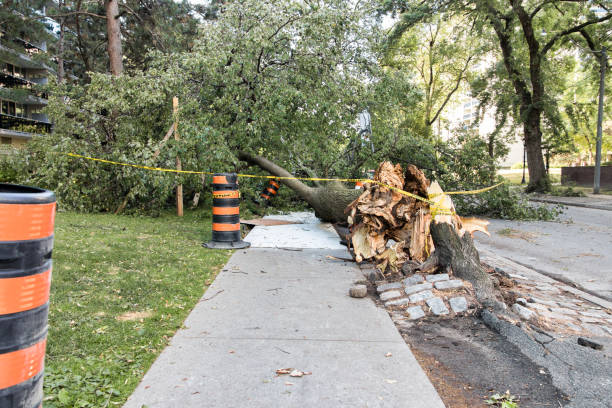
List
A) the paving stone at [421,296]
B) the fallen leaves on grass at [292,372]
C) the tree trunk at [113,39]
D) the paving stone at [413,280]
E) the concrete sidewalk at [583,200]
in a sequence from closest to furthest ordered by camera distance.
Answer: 1. the fallen leaves on grass at [292,372]
2. the paving stone at [421,296]
3. the paving stone at [413,280]
4. the tree trunk at [113,39]
5. the concrete sidewalk at [583,200]

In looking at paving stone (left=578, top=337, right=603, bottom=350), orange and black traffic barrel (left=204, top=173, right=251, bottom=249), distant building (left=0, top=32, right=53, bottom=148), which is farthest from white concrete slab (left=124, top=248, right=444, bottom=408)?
distant building (left=0, top=32, right=53, bottom=148)

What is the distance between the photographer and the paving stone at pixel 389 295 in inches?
187

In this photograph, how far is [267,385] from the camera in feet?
9.07

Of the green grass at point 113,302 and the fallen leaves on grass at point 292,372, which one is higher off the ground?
the green grass at point 113,302

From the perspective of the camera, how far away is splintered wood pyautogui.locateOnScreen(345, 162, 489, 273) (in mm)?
5801

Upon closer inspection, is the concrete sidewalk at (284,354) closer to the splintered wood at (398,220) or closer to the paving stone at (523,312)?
the splintered wood at (398,220)

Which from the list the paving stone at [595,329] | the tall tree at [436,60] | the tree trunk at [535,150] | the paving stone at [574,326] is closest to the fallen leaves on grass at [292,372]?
the paving stone at [574,326]

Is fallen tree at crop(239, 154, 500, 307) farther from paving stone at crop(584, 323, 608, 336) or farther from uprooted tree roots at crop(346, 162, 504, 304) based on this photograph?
paving stone at crop(584, 323, 608, 336)

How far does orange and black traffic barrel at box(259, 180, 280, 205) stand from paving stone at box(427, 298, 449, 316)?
847 cm

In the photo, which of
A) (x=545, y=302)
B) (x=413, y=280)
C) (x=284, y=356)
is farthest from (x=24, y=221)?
(x=545, y=302)

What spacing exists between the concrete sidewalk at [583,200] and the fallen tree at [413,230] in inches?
495

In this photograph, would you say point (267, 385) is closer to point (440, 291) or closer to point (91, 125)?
point (440, 291)

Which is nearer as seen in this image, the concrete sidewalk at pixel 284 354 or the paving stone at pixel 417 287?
the concrete sidewalk at pixel 284 354

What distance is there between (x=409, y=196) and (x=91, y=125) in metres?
8.68
